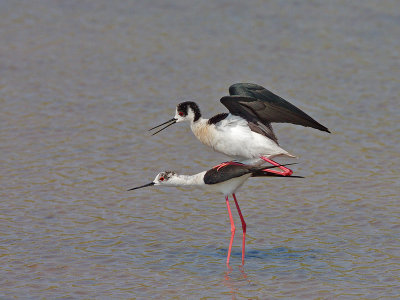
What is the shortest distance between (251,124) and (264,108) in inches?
9.5

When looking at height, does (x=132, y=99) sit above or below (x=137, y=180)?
above

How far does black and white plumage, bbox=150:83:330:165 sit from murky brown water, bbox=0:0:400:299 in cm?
94

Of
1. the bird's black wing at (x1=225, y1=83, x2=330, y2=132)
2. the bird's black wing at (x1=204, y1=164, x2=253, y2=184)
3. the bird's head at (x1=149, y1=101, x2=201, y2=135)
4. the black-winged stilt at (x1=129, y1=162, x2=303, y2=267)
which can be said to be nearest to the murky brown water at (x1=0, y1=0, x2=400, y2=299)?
the black-winged stilt at (x1=129, y1=162, x2=303, y2=267)

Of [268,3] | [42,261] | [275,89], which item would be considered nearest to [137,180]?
[42,261]

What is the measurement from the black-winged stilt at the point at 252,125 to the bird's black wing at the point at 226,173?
267 mm

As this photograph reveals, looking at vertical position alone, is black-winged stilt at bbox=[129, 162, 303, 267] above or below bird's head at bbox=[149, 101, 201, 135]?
below

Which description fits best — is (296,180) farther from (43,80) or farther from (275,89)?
(43,80)

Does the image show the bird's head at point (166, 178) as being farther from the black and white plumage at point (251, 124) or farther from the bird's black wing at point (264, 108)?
the bird's black wing at point (264, 108)

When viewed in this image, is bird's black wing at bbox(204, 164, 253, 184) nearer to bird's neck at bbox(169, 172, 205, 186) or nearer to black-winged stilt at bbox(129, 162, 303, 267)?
black-winged stilt at bbox(129, 162, 303, 267)

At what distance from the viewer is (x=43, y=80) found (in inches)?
575

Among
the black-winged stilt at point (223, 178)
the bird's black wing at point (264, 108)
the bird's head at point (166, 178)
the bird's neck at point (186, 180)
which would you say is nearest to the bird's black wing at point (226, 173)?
the black-winged stilt at point (223, 178)

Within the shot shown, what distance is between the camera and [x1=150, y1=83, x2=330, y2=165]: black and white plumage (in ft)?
29.5

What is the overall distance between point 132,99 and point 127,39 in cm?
299

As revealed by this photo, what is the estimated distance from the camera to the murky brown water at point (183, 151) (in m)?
8.48
